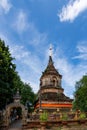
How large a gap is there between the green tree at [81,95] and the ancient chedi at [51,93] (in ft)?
26.3

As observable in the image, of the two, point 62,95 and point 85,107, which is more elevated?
point 62,95

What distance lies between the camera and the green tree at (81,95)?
38.5 meters

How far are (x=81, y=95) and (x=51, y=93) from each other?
15.2m

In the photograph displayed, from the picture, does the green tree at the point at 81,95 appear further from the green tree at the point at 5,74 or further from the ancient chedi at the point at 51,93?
the green tree at the point at 5,74

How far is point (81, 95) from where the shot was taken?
39031 mm

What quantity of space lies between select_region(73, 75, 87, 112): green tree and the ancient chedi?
8.02 meters

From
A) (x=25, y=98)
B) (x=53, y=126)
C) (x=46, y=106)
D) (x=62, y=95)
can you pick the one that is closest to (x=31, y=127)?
(x=53, y=126)

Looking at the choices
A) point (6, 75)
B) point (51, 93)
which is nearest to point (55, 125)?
point (6, 75)

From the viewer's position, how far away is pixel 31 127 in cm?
3133

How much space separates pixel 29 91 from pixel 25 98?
2510 millimetres

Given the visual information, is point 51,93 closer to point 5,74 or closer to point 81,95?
point 81,95

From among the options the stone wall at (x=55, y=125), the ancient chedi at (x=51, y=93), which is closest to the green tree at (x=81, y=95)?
the stone wall at (x=55, y=125)

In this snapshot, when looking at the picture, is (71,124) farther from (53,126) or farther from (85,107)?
(85,107)

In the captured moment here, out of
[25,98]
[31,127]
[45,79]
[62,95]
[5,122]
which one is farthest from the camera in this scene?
[25,98]
